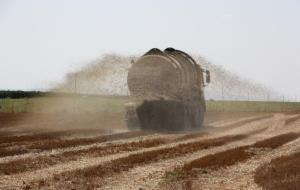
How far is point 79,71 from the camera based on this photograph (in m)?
39.8

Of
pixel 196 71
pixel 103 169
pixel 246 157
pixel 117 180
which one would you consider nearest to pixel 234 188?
pixel 117 180

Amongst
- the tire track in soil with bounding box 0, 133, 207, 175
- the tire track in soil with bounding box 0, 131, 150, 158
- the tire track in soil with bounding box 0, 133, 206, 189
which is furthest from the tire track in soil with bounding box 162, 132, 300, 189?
the tire track in soil with bounding box 0, 131, 150, 158

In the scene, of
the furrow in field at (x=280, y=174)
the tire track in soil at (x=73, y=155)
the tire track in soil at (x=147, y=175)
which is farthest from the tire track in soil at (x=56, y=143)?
the furrow in field at (x=280, y=174)

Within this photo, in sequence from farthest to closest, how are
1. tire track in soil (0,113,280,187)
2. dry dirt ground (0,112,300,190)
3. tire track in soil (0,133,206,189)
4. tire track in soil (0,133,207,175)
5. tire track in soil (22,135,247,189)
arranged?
1. tire track in soil (0,133,207,175)
2. tire track in soil (0,113,280,187)
3. tire track in soil (0,133,206,189)
4. dry dirt ground (0,112,300,190)
5. tire track in soil (22,135,247,189)

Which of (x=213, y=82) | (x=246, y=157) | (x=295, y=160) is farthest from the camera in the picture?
(x=213, y=82)

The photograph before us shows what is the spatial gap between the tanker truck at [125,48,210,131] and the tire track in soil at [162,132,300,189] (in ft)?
24.1

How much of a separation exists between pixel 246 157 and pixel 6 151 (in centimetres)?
921

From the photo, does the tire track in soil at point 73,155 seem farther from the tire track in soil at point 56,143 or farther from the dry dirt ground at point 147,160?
the tire track in soil at point 56,143

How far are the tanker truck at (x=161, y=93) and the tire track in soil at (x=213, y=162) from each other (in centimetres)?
734

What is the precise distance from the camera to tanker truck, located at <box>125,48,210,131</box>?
1310 inches

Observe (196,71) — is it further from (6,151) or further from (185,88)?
(6,151)

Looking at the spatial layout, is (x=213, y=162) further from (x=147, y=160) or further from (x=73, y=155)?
(x=73, y=155)

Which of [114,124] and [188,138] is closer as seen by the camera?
[188,138]

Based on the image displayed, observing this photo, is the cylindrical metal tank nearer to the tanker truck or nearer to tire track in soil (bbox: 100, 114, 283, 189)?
the tanker truck
